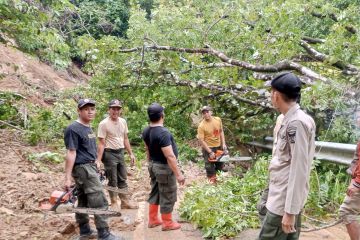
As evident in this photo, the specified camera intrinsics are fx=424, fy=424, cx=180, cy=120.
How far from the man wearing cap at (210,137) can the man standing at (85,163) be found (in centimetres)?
327

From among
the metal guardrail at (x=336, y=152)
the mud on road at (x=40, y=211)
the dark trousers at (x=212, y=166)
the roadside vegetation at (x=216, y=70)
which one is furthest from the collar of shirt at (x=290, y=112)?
the dark trousers at (x=212, y=166)

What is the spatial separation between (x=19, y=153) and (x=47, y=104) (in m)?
6.34

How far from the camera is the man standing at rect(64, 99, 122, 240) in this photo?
181 inches

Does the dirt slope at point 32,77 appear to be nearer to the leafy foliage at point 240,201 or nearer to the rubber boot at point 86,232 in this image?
the rubber boot at point 86,232

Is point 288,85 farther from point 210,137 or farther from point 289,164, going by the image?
point 210,137

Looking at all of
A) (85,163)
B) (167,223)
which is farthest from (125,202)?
(85,163)

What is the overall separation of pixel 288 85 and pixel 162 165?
256cm

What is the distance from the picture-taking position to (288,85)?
2.67m

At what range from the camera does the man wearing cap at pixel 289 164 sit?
2.58 m

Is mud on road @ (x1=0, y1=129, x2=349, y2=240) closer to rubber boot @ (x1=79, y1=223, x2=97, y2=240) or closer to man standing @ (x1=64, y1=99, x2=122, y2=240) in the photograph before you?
rubber boot @ (x1=79, y1=223, x2=97, y2=240)

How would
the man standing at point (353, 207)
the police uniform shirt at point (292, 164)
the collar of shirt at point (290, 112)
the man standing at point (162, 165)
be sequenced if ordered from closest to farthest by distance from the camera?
the police uniform shirt at point (292, 164), the collar of shirt at point (290, 112), the man standing at point (353, 207), the man standing at point (162, 165)

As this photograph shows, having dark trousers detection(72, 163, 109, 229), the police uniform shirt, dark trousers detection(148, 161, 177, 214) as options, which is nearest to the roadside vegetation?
dark trousers detection(148, 161, 177, 214)

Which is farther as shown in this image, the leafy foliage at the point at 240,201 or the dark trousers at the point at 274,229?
the leafy foliage at the point at 240,201

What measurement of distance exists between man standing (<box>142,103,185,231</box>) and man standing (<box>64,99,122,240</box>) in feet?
2.10
